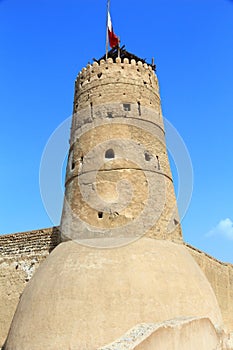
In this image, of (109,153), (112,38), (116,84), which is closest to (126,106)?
(116,84)

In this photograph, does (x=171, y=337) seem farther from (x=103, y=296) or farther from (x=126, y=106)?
(x=126, y=106)

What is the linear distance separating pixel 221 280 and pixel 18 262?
27.4ft

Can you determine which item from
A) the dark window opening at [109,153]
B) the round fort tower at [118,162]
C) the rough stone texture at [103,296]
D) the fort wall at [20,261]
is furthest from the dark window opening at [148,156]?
the fort wall at [20,261]

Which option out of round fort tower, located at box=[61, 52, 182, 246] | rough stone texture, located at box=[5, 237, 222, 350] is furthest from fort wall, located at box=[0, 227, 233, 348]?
rough stone texture, located at box=[5, 237, 222, 350]

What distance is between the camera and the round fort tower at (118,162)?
9.70 metres

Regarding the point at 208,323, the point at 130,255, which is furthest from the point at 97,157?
the point at 208,323

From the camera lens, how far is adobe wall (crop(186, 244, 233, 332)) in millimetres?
13942

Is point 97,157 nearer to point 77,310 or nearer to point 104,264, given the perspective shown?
point 104,264

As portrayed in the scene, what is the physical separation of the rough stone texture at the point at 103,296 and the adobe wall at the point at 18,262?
346 centimetres

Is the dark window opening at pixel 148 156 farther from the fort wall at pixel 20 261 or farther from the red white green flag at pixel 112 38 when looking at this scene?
the red white green flag at pixel 112 38

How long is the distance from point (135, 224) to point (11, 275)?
6040 mm

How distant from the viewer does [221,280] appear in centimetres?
1527

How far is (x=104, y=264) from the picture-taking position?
27.9 ft

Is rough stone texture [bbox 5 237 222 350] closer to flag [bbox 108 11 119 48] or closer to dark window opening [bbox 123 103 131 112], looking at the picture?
dark window opening [bbox 123 103 131 112]
